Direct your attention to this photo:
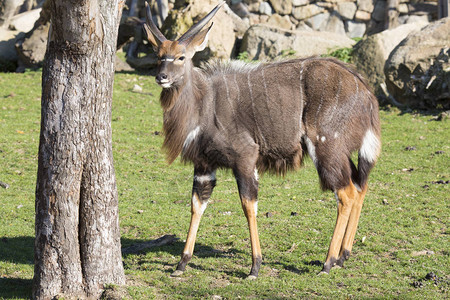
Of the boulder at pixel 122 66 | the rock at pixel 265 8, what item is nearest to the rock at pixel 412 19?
the rock at pixel 265 8

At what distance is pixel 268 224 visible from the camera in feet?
21.2

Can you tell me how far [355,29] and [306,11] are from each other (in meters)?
1.53

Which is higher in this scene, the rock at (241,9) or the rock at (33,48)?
the rock at (241,9)

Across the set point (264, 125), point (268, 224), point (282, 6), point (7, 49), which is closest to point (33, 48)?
point (7, 49)

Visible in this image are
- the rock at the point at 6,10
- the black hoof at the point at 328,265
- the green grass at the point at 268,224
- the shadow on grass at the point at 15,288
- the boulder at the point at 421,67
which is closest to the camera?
the shadow on grass at the point at 15,288

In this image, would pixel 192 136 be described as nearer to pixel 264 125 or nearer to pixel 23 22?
pixel 264 125

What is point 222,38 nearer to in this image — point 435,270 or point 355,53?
point 355,53

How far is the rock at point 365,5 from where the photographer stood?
1745 cm

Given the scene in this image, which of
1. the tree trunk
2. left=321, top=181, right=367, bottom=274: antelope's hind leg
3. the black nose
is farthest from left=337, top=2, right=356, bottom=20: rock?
the tree trunk

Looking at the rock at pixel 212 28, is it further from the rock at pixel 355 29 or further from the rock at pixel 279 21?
the rock at pixel 355 29

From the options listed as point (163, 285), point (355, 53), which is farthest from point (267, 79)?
point (355, 53)

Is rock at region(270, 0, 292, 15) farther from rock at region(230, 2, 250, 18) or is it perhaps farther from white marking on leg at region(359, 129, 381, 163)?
white marking on leg at region(359, 129, 381, 163)

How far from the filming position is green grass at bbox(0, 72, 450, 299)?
488 centimetres

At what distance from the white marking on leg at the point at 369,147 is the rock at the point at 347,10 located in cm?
1283
